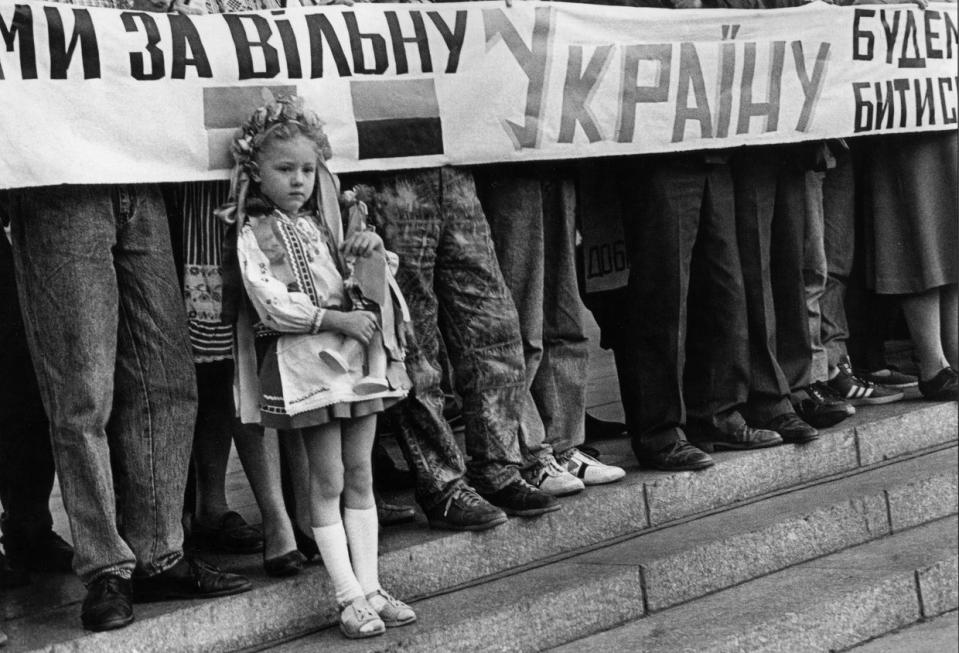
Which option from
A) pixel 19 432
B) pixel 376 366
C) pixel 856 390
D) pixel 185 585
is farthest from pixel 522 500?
pixel 856 390

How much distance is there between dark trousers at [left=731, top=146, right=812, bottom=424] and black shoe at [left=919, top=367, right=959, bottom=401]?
2.66 feet

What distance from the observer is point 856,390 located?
23.7 ft

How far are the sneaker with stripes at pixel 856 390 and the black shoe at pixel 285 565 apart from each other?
10.6 feet

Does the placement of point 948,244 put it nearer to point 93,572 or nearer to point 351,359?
point 351,359

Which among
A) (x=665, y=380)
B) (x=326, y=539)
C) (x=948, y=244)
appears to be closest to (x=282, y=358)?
(x=326, y=539)

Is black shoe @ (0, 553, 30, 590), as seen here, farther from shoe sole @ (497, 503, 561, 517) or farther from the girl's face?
shoe sole @ (497, 503, 561, 517)

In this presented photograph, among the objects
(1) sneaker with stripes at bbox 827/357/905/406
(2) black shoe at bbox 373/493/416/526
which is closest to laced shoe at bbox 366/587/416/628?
(2) black shoe at bbox 373/493/416/526

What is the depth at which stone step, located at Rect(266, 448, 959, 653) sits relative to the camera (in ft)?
15.2

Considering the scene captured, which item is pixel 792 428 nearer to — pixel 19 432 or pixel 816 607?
pixel 816 607

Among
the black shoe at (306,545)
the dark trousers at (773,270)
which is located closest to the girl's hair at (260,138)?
the black shoe at (306,545)

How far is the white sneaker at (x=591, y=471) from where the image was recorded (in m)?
5.75

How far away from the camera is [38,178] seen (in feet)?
14.5

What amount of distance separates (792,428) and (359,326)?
2505mm

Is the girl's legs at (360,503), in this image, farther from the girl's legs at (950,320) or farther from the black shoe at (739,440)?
the girl's legs at (950,320)
